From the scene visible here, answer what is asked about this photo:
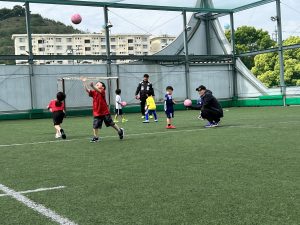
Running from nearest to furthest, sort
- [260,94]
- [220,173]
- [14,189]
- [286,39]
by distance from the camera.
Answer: [14,189]
[220,173]
[260,94]
[286,39]

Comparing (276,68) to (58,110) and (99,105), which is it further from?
(99,105)

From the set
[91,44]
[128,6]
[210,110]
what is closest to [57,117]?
[210,110]

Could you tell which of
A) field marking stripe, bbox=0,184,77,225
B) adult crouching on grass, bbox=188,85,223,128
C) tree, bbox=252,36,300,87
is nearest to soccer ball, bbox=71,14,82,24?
adult crouching on grass, bbox=188,85,223,128

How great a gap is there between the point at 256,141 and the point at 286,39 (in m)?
57.1

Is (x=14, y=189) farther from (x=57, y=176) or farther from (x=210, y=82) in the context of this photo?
(x=210, y=82)

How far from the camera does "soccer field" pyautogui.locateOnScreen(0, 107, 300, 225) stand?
3.88 meters

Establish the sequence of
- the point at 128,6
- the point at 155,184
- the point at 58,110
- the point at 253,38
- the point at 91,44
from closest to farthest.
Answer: the point at 155,184, the point at 58,110, the point at 128,6, the point at 253,38, the point at 91,44

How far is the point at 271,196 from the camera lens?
4414 millimetres

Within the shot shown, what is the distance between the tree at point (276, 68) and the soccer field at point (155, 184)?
49802mm

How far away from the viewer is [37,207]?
4281mm

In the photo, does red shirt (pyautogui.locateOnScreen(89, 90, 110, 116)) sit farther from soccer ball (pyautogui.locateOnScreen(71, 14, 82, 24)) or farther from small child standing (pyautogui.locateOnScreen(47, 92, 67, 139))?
soccer ball (pyautogui.locateOnScreen(71, 14, 82, 24))

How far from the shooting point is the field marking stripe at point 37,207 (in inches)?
150

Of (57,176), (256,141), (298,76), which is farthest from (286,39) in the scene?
(57,176)

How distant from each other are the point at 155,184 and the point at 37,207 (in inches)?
58.2
